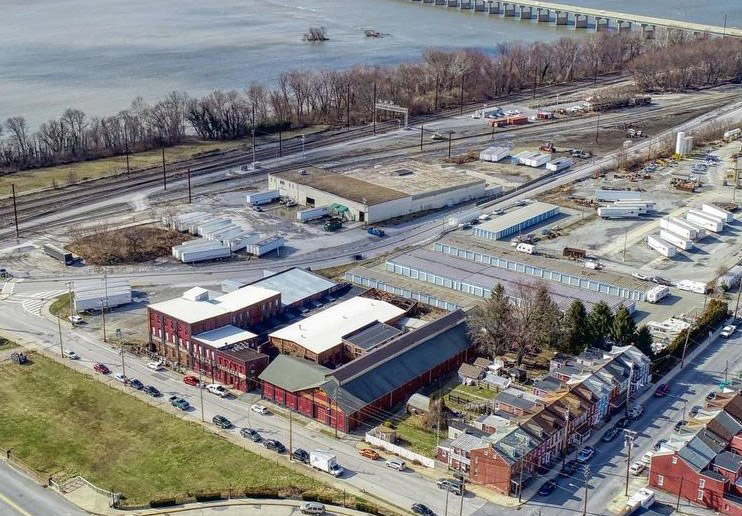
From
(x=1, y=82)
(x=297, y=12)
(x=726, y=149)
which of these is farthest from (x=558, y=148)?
(x=297, y=12)

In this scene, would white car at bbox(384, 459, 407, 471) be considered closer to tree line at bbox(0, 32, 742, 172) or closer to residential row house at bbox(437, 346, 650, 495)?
residential row house at bbox(437, 346, 650, 495)

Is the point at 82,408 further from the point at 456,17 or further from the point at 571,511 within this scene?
the point at 456,17

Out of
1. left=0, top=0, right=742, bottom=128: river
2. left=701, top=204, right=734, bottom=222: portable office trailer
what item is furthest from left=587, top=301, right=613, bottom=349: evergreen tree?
left=0, top=0, right=742, bottom=128: river

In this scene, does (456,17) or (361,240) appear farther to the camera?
(456,17)

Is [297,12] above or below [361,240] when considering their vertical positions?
above

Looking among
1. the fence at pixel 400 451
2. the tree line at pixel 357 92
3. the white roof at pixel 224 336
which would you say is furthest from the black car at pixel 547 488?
the tree line at pixel 357 92
